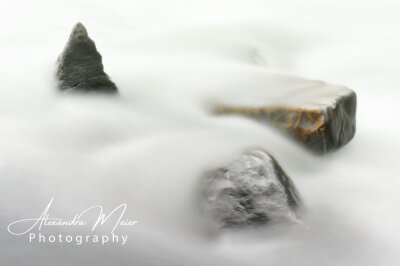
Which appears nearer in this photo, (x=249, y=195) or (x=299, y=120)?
(x=249, y=195)

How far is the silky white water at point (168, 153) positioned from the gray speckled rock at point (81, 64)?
9cm

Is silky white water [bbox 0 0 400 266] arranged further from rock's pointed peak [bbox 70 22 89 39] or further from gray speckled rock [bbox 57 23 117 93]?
rock's pointed peak [bbox 70 22 89 39]

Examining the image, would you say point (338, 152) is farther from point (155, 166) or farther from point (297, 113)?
point (155, 166)

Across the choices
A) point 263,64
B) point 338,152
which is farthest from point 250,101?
point 263,64

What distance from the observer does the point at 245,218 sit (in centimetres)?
323

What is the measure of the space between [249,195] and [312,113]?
3.24 feet

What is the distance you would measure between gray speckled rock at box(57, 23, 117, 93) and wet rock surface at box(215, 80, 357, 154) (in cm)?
91

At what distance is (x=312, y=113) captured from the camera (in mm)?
4008

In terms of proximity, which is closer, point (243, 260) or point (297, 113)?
point (243, 260)

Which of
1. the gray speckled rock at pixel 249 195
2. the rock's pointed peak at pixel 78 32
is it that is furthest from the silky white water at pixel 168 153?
the rock's pointed peak at pixel 78 32

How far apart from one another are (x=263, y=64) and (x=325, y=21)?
2324 mm

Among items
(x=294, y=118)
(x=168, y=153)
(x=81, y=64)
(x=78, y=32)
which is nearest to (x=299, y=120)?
(x=294, y=118)

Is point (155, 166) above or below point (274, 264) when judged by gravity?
above

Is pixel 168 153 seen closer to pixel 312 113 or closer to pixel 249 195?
pixel 249 195
